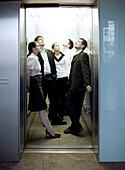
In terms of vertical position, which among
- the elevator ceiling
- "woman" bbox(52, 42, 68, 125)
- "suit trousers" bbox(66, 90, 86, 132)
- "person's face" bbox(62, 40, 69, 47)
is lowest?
"suit trousers" bbox(66, 90, 86, 132)

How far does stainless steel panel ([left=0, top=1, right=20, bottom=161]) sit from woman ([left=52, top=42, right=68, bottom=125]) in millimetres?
2037

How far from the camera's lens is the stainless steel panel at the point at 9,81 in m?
3.09

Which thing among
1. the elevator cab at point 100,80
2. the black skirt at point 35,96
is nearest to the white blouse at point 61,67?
the black skirt at point 35,96

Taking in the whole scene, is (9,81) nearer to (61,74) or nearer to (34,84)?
(34,84)

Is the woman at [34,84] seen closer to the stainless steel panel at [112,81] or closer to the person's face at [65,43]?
the stainless steel panel at [112,81]

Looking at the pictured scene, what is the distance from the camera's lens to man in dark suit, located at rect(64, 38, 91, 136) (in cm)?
392

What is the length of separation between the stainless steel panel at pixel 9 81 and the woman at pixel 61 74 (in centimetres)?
204

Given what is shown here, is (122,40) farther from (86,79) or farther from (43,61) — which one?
(43,61)

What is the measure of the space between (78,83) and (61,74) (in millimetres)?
1182

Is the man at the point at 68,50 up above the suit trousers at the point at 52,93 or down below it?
above

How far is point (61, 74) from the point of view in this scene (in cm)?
520

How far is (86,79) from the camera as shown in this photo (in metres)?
3.87

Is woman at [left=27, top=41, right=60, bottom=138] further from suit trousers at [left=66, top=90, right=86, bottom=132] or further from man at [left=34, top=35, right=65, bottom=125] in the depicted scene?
man at [left=34, top=35, right=65, bottom=125]

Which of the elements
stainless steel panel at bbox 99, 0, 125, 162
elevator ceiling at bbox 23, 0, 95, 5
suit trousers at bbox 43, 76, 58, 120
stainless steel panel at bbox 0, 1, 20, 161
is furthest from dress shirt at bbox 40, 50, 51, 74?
stainless steel panel at bbox 99, 0, 125, 162
